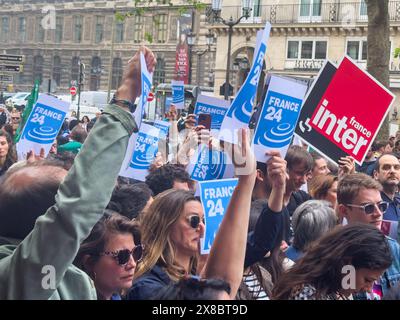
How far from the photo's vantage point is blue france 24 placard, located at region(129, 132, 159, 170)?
6.18 m

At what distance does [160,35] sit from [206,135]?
157ft

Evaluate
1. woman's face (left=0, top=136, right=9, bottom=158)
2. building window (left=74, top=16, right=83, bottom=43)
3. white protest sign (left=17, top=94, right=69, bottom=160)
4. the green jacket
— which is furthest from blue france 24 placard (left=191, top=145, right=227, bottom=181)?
building window (left=74, top=16, right=83, bottom=43)

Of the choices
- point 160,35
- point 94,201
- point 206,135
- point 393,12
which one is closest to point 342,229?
point 94,201

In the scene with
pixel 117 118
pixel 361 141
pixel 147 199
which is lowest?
pixel 147 199

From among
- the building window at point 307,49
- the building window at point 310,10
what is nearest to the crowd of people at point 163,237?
the building window at point 307,49

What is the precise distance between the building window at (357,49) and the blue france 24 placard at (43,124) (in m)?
27.4

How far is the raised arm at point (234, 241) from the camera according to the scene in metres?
2.65

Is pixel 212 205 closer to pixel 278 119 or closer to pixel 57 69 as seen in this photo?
pixel 278 119

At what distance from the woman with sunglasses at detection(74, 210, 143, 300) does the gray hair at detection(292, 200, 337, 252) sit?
109cm

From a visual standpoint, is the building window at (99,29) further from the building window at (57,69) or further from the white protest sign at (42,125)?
the white protest sign at (42,125)

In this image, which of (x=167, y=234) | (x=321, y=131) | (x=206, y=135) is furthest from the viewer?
(x=206, y=135)

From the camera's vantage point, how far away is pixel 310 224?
146 inches

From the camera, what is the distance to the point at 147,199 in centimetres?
427
